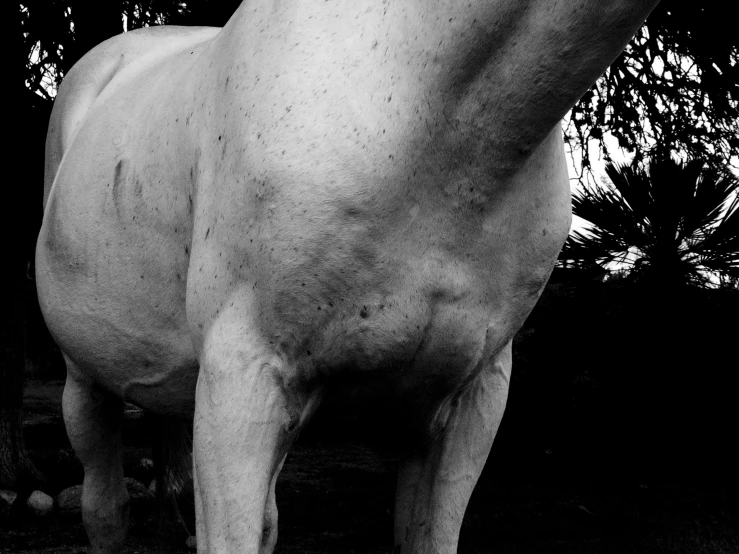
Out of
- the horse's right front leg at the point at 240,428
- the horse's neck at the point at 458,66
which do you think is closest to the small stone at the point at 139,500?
the horse's right front leg at the point at 240,428

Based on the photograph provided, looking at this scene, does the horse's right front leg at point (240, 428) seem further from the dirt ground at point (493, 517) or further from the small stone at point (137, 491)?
the small stone at point (137, 491)

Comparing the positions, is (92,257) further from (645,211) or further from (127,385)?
(645,211)

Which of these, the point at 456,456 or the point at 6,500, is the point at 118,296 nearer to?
the point at 456,456

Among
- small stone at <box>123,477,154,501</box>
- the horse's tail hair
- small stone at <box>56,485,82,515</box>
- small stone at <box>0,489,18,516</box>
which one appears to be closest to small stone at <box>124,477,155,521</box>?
small stone at <box>123,477,154,501</box>

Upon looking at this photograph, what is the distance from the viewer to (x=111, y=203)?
226cm

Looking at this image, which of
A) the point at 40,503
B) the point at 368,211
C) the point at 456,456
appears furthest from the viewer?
the point at 40,503

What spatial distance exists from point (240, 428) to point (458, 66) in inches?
27.1

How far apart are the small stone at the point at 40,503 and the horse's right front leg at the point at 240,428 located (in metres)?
5.12

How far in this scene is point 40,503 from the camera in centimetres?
651

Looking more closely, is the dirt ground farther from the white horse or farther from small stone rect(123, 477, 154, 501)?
the white horse

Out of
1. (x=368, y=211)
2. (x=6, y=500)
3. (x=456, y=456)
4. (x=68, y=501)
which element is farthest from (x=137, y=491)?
(x=368, y=211)

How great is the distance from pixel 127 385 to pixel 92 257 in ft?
0.98

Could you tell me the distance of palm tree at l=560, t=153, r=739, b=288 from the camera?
6.76 meters

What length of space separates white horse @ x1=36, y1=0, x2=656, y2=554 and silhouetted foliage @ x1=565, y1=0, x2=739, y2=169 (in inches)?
179
